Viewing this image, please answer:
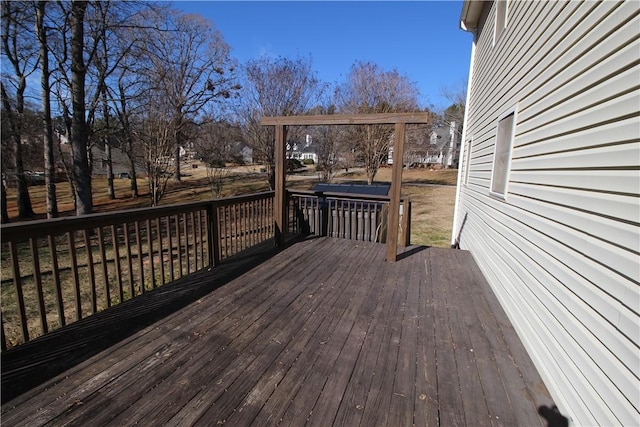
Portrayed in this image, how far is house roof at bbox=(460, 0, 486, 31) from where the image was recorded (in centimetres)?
512

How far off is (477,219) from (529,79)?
2.29 m

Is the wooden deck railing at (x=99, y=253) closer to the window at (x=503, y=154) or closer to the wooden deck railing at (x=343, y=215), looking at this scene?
the wooden deck railing at (x=343, y=215)

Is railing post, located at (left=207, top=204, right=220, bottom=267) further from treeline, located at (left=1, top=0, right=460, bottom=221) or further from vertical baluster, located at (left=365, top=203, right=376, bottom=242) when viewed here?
treeline, located at (left=1, top=0, right=460, bottom=221)

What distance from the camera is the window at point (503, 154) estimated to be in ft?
10.3

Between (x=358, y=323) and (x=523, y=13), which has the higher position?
(x=523, y=13)

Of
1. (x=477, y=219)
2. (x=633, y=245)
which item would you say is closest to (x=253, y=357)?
(x=633, y=245)

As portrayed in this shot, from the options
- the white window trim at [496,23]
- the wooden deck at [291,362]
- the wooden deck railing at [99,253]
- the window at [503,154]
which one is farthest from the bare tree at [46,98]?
the window at [503,154]

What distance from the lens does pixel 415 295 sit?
3.16 m

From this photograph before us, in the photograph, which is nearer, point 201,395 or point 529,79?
point 201,395

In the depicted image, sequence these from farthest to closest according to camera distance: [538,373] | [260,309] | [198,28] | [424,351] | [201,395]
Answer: [198,28], [260,309], [424,351], [538,373], [201,395]

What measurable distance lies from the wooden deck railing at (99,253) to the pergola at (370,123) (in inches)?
15.1

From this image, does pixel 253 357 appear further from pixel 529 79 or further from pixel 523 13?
pixel 523 13

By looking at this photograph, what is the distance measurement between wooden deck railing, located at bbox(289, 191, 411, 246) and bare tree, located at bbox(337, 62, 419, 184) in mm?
9267

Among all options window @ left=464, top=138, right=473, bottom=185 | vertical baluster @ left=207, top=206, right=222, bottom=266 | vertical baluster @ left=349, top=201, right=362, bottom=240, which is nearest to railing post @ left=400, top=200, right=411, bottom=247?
vertical baluster @ left=349, top=201, right=362, bottom=240
